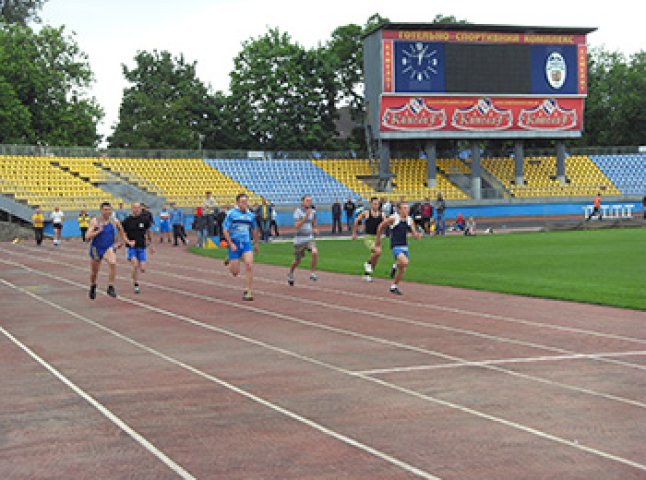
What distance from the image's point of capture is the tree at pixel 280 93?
71062 millimetres

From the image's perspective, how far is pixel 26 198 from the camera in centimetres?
4484

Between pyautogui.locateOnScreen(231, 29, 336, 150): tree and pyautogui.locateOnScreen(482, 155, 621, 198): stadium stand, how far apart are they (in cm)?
1435

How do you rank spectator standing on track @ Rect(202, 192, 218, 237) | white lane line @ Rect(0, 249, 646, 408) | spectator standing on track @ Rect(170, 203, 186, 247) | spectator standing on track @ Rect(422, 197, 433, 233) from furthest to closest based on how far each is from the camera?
spectator standing on track @ Rect(422, 197, 433, 233), spectator standing on track @ Rect(170, 203, 186, 247), spectator standing on track @ Rect(202, 192, 218, 237), white lane line @ Rect(0, 249, 646, 408)

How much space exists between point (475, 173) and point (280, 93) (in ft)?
58.7

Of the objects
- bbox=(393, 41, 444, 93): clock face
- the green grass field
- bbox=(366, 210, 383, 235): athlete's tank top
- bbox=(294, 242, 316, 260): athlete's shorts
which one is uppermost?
bbox=(393, 41, 444, 93): clock face

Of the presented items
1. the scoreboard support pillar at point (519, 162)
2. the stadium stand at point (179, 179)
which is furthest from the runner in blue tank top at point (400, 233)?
the scoreboard support pillar at point (519, 162)

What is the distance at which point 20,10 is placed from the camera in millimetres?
75625

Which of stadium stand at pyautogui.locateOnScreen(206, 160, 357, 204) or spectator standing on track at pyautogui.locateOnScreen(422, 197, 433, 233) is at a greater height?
stadium stand at pyautogui.locateOnScreen(206, 160, 357, 204)

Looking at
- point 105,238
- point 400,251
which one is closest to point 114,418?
point 105,238

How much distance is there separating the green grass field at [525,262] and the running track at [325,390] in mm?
2139

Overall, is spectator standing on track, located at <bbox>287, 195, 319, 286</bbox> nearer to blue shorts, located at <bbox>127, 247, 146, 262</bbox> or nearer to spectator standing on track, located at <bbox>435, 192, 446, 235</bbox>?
blue shorts, located at <bbox>127, 247, 146, 262</bbox>

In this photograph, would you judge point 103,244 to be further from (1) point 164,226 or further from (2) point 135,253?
(1) point 164,226

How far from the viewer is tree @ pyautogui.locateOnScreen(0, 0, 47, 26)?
75188 millimetres

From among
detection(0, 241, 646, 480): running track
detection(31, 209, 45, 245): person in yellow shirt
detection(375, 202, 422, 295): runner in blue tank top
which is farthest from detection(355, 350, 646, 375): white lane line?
detection(31, 209, 45, 245): person in yellow shirt
